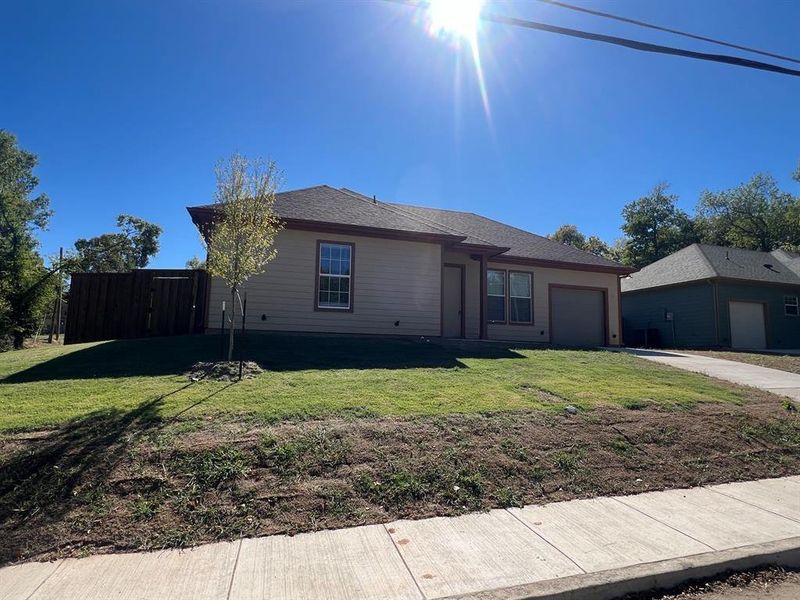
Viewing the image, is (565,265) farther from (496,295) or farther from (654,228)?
(654,228)

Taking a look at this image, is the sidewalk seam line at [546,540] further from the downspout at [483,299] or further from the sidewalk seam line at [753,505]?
the downspout at [483,299]

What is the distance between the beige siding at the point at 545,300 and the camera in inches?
649

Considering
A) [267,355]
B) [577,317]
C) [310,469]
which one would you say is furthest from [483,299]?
[310,469]

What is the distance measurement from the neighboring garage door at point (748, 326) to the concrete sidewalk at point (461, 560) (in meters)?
20.1

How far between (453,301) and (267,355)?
7.53 metres

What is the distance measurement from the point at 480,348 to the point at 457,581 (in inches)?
363

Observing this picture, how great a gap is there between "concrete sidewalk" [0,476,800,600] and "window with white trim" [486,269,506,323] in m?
11.9

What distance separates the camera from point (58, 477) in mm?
4309

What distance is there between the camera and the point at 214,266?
8602mm

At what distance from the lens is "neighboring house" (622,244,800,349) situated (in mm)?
21000

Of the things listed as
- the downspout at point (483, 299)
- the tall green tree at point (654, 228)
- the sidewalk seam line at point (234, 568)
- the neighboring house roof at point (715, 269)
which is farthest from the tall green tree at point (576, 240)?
the sidewalk seam line at point (234, 568)

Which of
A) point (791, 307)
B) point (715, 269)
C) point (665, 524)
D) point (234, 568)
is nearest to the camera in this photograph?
point (234, 568)

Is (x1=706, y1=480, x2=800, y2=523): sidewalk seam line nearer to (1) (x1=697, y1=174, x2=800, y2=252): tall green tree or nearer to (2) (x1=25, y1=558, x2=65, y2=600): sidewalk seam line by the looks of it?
(2) (x1=25, y1=558, x2=65, y2=600): sidewalk seam line

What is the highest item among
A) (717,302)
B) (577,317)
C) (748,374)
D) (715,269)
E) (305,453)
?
(715,269)
